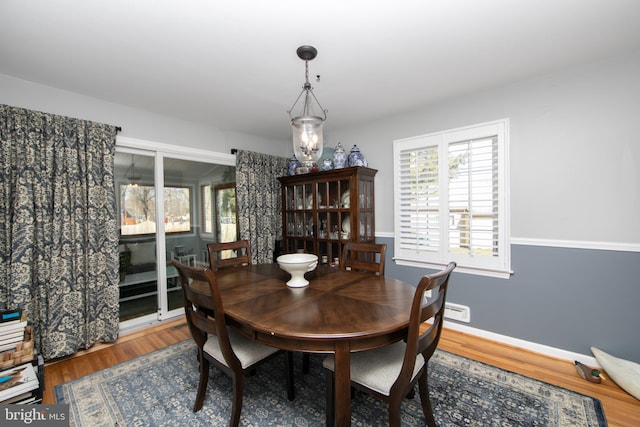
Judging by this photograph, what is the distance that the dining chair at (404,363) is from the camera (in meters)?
1.20

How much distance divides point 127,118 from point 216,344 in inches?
98.1

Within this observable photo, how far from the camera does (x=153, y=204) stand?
308 centimetres

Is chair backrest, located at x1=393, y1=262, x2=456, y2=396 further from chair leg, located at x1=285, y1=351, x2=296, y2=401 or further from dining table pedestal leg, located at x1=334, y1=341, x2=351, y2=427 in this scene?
chair leg, located at x1=285, y1=351, x2=296, y2=401

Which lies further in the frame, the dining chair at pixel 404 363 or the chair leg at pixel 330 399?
the chair leg at pixel 330 399

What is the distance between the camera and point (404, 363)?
1.23 meters

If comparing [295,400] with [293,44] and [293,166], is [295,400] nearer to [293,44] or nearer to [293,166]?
[293,44]

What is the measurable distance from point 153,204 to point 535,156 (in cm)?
381

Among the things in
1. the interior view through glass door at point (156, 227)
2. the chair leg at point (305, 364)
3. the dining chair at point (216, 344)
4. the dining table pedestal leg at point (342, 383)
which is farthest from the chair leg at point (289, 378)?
the interior view through glass door at point (156, 227)

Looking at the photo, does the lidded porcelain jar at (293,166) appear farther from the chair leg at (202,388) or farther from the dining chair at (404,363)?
the dining chair at (404,363)

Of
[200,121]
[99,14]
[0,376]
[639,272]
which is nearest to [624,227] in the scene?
[639,272]

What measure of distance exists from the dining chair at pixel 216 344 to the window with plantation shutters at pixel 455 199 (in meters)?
1.96

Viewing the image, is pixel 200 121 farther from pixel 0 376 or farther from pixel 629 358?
pixel 629 358

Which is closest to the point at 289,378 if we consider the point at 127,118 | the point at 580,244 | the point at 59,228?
the point at 59,228

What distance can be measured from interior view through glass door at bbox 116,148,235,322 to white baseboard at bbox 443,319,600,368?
3.05 meters
